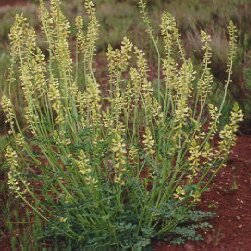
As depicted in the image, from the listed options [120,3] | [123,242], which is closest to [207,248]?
[123,242]

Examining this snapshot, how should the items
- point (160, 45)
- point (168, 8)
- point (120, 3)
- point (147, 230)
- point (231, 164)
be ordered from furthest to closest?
1. point (120, 3)
2. point (168, 8)
3. point (160, 45)
4. point (231, 164)
5. point (147, 230)

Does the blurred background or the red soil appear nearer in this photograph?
the red soil

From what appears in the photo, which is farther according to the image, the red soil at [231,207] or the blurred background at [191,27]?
the blurred background at [191,27]

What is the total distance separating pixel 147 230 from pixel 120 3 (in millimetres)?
8708

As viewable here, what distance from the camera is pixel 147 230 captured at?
10.3 feet

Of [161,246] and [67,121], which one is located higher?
[67,121]

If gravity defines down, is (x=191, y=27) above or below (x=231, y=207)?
above

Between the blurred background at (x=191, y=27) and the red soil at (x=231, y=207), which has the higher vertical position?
the blurred background at (x=191, y=27)

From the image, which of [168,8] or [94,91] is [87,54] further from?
[168,8]

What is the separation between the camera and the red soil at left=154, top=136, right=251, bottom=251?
3311 millimetres

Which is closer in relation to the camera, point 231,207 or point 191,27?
point 231,207

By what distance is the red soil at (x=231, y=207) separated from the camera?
130 inches

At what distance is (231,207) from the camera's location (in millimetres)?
3641

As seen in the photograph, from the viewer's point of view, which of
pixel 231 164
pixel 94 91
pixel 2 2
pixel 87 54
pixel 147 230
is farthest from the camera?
pixel 2 2
